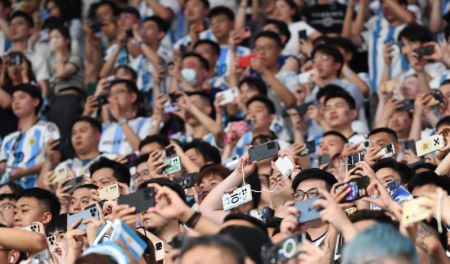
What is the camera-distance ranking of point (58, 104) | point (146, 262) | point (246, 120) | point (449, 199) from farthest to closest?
1. point (58, 104)
2. point (246, 120)
3. point (146, 262)
4. point (449, 199)

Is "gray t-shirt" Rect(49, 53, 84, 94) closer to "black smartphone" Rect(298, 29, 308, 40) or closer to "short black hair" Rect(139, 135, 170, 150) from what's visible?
"black smartphone" Rect(298, 29, 308, 40)

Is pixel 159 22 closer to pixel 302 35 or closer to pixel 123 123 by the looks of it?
pixel 302 35

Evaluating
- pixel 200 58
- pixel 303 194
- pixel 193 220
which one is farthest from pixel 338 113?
pixel 193 220

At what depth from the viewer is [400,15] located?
1202 centimetres

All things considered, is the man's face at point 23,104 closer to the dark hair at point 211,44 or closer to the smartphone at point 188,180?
the dark hair at point 211,44

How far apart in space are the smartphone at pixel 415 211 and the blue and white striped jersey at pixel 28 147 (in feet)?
21.6

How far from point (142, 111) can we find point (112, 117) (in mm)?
455

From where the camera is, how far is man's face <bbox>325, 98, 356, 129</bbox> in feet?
34.0

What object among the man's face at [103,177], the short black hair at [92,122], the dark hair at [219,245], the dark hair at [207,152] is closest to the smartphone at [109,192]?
the man's face at [103,177]

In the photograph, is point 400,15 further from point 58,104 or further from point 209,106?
point 58,104

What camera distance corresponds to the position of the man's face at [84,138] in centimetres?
1126

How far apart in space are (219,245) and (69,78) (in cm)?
850

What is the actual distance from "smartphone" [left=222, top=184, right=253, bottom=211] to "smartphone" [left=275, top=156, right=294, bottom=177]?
0.28 m

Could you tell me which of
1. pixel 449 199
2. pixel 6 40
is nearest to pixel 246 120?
pixel 6 40
